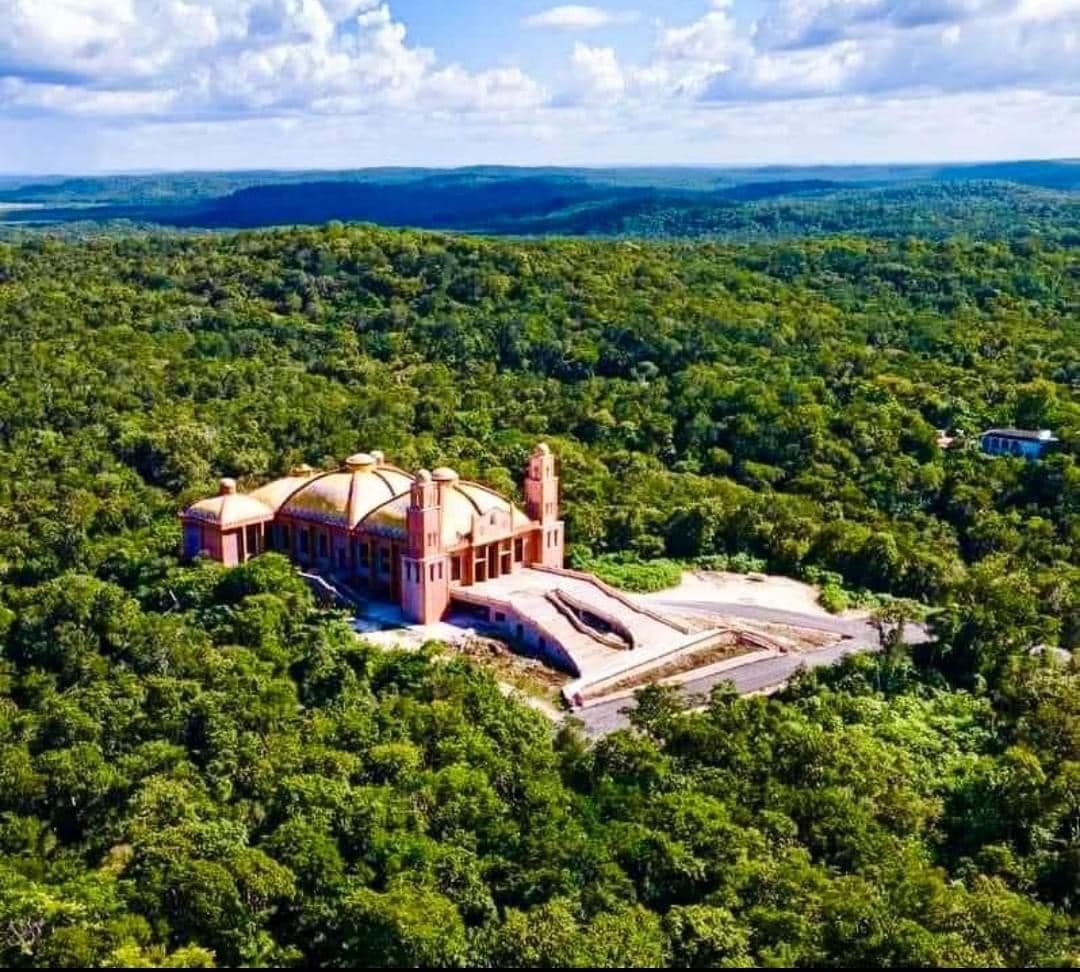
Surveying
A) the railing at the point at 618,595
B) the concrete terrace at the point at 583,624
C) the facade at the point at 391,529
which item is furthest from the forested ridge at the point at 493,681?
the railing at the point at 618,595

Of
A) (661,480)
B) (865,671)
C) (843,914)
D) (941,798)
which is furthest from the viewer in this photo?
(661,480)

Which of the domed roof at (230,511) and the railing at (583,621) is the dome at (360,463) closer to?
the domed roof at (230,511)

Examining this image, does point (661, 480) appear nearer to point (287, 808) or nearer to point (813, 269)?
point (287, 808)

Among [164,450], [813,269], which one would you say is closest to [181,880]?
[164,450]

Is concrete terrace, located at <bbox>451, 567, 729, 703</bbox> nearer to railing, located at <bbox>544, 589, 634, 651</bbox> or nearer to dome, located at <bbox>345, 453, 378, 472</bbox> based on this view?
railing, located at <bbox>544, 589, 634, 651</bbox>

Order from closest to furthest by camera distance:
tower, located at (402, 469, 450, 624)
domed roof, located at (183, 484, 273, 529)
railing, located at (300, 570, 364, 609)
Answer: tower, located at (402, 469, 450, 624) < railing, located at (300, 570, 364, 609) < domed roof, located at (183, 484, 273, 529)

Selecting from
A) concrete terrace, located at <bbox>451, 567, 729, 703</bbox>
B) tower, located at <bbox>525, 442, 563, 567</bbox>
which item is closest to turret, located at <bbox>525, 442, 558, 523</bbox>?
tower, located at <bbox>525, 442, 563, 567</bbox>
